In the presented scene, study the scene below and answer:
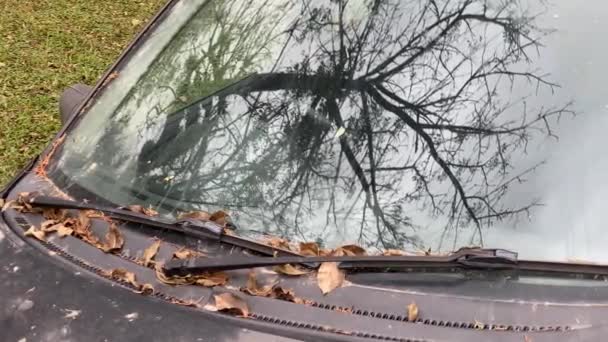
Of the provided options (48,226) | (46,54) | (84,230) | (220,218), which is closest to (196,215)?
(220,218)

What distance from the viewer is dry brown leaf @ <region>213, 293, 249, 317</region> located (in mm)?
1862

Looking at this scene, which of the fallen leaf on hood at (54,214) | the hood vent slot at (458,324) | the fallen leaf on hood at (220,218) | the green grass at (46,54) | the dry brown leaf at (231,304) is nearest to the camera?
the hood vent slot at (458,324)

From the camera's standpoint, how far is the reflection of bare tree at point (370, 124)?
2061mm

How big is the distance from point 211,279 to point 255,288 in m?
0.12

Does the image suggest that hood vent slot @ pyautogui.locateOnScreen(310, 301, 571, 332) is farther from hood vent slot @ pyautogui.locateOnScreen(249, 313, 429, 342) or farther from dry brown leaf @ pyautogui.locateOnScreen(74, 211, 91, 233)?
dry brown leaf @ pyautogui.locateOnScreen(74, 211, 91, 233)

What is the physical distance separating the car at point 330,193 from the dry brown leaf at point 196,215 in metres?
0.01

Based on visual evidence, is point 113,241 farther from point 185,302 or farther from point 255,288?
point 255,288

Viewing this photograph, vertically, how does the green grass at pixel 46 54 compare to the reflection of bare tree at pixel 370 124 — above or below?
above

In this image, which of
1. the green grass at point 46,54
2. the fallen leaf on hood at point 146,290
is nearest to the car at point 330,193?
the fallen leaf on hood at point 146,290

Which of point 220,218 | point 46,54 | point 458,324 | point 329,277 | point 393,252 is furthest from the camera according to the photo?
point 46,54

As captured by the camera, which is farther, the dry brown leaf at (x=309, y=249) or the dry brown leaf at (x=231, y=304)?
the dry brown leaf at (x=309, y=249)

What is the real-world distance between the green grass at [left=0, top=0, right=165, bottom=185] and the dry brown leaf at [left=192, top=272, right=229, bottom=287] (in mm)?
3317

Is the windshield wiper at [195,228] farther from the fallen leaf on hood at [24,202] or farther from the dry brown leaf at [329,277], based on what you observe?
the fallen leaf on hood at [24,202]

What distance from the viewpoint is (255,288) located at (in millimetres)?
1909
